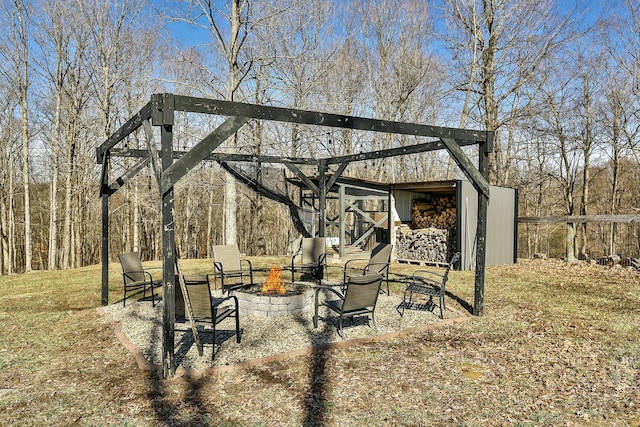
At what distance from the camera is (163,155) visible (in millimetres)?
3432

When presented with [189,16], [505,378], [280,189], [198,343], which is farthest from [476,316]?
[189,16]

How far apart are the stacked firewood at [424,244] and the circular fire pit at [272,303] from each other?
6227mm

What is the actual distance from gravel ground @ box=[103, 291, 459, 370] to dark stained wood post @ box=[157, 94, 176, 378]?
326 millimetres

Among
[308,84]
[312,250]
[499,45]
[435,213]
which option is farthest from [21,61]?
[499,45]

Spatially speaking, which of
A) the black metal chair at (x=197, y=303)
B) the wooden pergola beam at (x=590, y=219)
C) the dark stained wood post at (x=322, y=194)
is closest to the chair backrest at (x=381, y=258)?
the dark stained wood post at (x=322, y=194)

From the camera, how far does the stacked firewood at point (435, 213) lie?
1145 cm

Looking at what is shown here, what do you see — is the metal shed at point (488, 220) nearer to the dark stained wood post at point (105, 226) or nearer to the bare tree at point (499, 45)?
the bare tree at point (499, 45)

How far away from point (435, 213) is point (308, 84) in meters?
6.70

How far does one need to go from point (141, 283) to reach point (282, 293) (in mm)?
2166

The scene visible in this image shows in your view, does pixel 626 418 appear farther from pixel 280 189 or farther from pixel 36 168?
pixel 36 168

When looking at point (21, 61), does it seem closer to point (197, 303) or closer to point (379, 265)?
point (197, 303)

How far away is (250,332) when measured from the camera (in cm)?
471

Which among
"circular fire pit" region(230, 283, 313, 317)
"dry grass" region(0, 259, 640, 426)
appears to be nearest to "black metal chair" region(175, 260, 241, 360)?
"dry grass" region(0, 259, 640, 426)

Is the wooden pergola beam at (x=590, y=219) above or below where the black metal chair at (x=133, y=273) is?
above
